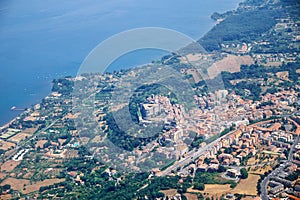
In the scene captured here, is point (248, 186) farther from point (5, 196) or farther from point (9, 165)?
point (9, 165)

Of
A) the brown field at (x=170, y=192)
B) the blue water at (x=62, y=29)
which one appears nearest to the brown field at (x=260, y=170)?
the brown field at (x=170, y=192)

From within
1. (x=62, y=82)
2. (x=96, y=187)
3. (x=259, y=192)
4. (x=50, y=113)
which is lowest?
(x=259, y=192)

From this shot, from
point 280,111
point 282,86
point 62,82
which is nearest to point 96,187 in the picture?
point 280,111

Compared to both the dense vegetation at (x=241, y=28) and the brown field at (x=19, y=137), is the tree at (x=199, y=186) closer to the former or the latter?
the brown field at (x=19, y=137)

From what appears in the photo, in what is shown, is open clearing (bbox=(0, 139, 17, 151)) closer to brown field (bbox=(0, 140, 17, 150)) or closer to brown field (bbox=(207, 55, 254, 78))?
brown field (bbox=(0, 140, 17, 150))

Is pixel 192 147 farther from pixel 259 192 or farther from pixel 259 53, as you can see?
pixel 259 53

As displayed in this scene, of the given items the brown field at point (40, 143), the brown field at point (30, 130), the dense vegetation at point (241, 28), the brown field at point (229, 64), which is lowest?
the brown field at point (40, 143)

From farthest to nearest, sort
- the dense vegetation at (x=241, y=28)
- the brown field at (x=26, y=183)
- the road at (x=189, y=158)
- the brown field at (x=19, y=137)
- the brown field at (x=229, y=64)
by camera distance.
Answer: the dense vegetation at (x=241, y=28), the brown field at (x=229, y=64), the brown field at (x=19, y=137), the brown field at (x=26, y=183), the road at (x=189, y=158)
